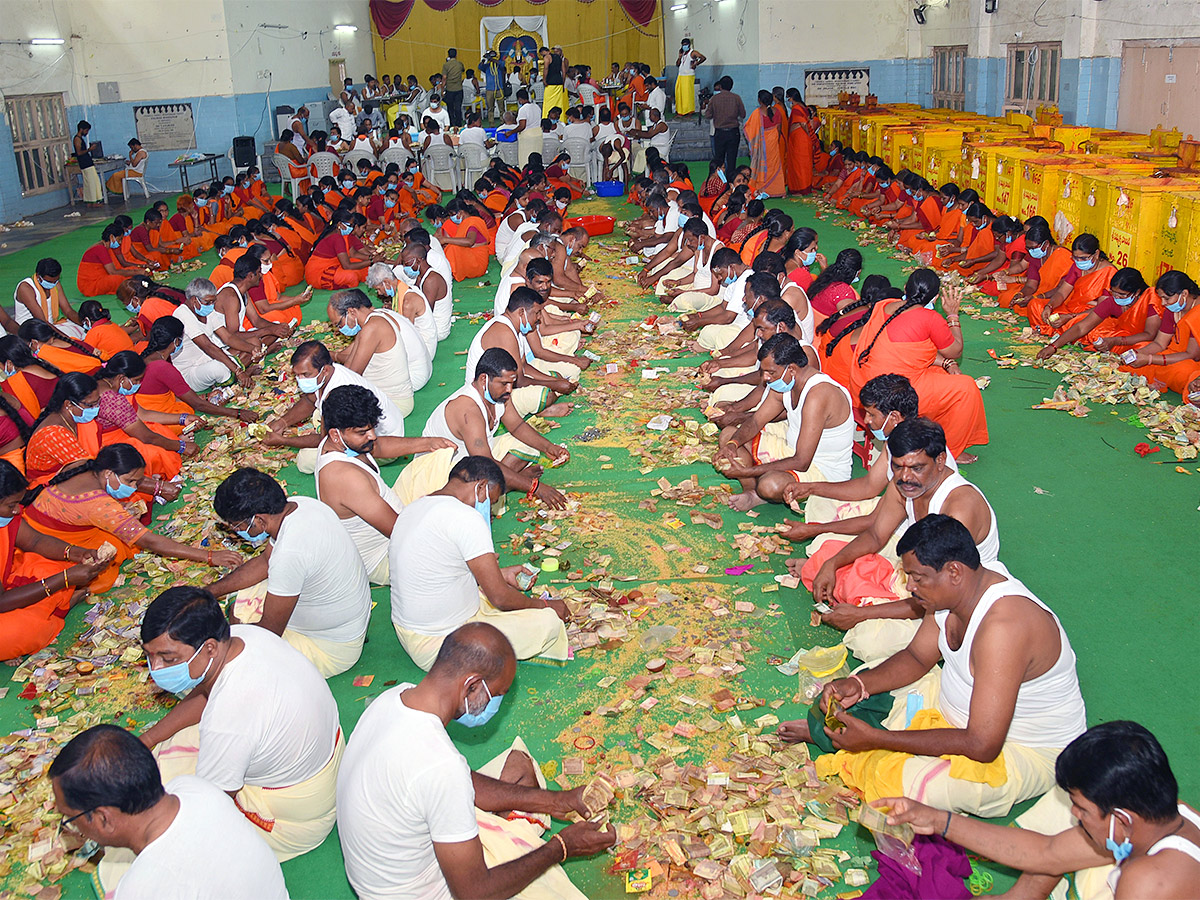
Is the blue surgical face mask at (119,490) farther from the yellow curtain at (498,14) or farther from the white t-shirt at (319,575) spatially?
the yellow curtain at (498,14)

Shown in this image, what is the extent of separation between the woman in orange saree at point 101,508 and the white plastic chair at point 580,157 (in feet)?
51.6

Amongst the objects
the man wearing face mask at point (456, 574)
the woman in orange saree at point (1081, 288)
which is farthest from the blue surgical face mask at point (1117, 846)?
the woman in orange saree at point (1081, 288)

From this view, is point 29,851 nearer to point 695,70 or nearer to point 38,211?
point 38,211

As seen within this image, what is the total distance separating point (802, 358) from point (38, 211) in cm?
1969

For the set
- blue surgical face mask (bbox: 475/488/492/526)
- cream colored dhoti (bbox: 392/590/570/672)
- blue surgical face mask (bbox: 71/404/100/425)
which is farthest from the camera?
blue surgical face mask (bbox: 71/404/100/425)

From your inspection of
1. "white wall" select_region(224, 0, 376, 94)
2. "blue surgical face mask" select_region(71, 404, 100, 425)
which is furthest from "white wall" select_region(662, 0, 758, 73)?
"blue surgical face mask" select_region(71, 404, 100, 425)

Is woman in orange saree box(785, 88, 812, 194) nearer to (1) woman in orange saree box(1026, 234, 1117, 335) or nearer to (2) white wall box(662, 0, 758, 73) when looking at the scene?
(2) white wall box(662, 0, 758, 73)

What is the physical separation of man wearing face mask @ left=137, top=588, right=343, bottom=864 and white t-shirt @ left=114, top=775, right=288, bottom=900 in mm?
503

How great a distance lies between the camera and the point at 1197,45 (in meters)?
11.7

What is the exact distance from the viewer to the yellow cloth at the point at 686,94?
25641mm

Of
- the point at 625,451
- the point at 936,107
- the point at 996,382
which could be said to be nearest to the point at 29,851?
the point at 625,451

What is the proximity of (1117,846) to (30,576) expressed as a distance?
5.82m

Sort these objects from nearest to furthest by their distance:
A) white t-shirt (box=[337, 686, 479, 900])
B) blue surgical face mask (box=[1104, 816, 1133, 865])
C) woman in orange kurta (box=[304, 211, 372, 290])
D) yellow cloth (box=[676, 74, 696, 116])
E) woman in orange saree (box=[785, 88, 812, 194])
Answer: blue surgical face mask (box=[1104, 816, 1133, 865]) → white t-shirt (box=[337, 686, 479, 900]) → woman in orange kurta (box=[304, 211, 372, 290]) → woman in orange saree (box=[785, 88, 812, 194]) → yellow cloth (box=[676, 74, 696, 116])

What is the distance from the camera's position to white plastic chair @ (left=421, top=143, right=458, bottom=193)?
20.3 meters
